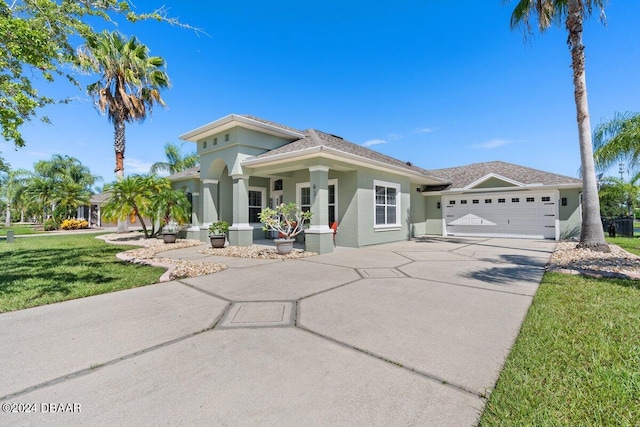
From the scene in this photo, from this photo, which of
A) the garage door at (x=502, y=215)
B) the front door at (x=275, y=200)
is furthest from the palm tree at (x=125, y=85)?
the garage door at (x=502, y=215)

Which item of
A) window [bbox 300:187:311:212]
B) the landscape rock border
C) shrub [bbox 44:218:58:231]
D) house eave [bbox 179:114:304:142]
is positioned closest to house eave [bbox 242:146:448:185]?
house eave [bbox 179:114:304:142]

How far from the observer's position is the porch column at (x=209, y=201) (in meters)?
13.2

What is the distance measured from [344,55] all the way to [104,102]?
14.6 m

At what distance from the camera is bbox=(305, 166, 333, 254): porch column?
980cm

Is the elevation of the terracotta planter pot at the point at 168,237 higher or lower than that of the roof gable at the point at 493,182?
lower

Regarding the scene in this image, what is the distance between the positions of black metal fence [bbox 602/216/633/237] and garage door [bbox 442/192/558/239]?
6033mm

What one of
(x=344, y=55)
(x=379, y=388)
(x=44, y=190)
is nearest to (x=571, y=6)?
(x=344, y=55)

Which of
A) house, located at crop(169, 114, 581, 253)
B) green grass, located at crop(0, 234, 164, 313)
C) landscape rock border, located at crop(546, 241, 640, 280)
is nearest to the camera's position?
green grass, located at crop(0, 234, 164, 313)

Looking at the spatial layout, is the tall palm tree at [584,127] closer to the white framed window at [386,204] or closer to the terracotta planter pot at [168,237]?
the white framed window at [386,204]

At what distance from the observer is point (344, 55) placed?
47.2ft

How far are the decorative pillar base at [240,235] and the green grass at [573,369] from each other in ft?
32.8

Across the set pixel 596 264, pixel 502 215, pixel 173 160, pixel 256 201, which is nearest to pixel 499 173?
pixel 502 215

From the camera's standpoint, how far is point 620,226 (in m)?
16.2

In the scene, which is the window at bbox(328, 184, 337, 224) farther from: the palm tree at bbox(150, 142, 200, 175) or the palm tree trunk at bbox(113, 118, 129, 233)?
the palm tree at bbox(150, 142, 200, 175)
